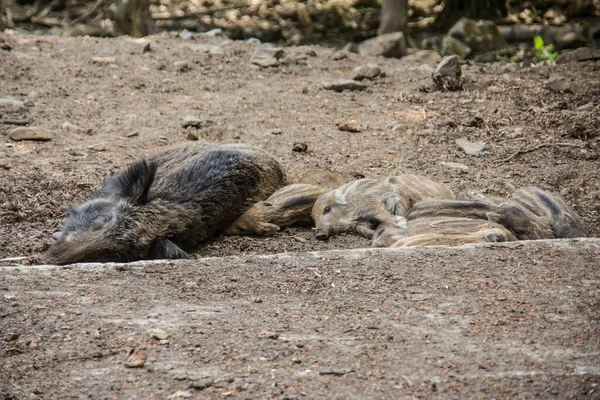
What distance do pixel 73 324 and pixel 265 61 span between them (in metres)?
6.07

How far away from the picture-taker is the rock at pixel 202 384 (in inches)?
103

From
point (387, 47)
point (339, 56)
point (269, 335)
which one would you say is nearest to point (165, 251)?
point (269, 335)

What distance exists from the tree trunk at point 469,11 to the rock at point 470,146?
703cm

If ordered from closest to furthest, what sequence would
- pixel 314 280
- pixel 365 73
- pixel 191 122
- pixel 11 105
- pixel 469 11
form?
1. pixel 314 280
2. pixel 191 122
3. pixel 11 105
4. pixel 365 73
5. pixel 469 11

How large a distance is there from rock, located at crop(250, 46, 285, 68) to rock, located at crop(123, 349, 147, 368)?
20.3 feet

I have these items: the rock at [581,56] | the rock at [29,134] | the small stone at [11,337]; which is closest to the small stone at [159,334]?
the small stone at [11,337]

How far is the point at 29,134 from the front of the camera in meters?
6.44

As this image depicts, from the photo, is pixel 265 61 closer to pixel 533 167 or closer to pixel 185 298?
pixel 533 167

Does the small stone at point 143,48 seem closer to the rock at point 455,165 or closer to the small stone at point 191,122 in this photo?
the small stone at point 191,122

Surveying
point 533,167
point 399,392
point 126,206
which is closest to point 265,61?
point 533,167

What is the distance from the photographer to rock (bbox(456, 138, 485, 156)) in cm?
638

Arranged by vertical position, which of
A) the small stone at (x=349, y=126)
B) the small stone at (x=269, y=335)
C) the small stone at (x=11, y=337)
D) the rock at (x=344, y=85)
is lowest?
the small stone at (x=349, y=126)

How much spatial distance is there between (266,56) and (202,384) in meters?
6.66

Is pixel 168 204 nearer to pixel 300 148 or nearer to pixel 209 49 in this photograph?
pixel 300 148
